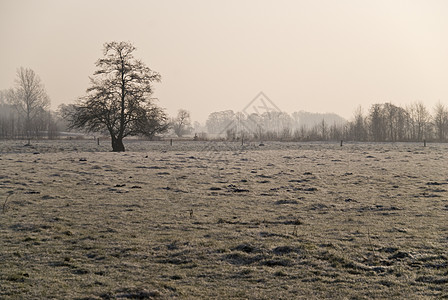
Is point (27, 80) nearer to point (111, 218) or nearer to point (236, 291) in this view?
point (111, 218)

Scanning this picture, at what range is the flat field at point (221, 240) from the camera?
23.8ft

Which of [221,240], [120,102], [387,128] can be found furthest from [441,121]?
[221,240]

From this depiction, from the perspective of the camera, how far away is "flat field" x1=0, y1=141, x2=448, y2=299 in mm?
7250

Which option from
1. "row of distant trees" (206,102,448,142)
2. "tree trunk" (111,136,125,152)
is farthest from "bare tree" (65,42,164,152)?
"row of distant trees" (206,102,448,142)

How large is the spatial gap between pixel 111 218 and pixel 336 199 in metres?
8.40

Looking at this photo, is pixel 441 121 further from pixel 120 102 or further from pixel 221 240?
pixel 221 240

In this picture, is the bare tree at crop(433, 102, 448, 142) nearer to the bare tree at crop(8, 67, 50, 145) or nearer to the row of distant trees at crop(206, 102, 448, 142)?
the row of distant trees at crop(206, 102, 448, 142)

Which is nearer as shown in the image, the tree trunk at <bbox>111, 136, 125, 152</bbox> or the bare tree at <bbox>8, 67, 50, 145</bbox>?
the tree trunk at <bbox>111, 136, 125, 152</bbox>

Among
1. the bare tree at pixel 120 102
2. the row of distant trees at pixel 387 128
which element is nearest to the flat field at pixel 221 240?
the bare tree at pixel 120 102

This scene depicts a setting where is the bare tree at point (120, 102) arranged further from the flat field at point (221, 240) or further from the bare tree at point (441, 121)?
the bare tree at point (441, 121)

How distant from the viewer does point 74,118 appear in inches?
1711

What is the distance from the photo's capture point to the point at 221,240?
1012 centimetres

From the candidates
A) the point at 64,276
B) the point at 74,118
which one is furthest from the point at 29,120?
the point at 64,276

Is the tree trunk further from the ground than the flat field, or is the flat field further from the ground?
the tree trunk
